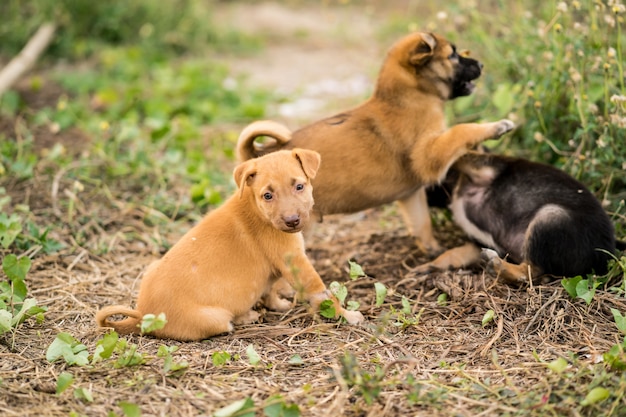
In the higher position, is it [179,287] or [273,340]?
[179,287]

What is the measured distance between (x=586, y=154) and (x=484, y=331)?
69.2 inches

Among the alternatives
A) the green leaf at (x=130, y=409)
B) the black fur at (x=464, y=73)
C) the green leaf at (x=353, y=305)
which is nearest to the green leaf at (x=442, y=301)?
the green leaf at (x=353, y=305)

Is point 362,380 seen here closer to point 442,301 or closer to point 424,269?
point 442,301

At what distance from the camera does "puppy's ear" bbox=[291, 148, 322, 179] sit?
14.1 feet

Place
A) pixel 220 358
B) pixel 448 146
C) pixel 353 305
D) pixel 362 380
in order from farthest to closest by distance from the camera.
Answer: pixel 448 146 < pixel 353 305 < pixel 220 358 < pixel 362 380

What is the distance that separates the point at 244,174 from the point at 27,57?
5665 millimetres

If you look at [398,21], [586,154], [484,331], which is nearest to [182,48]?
[398,21]

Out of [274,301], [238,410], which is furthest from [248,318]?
[238,410]

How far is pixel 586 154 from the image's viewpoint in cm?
538

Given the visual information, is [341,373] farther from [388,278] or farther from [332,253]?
[332,253]

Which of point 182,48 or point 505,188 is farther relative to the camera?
point 182,48

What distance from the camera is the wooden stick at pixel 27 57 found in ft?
26.9

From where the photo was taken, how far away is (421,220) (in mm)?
5500

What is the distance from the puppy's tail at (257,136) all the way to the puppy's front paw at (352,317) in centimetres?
125
